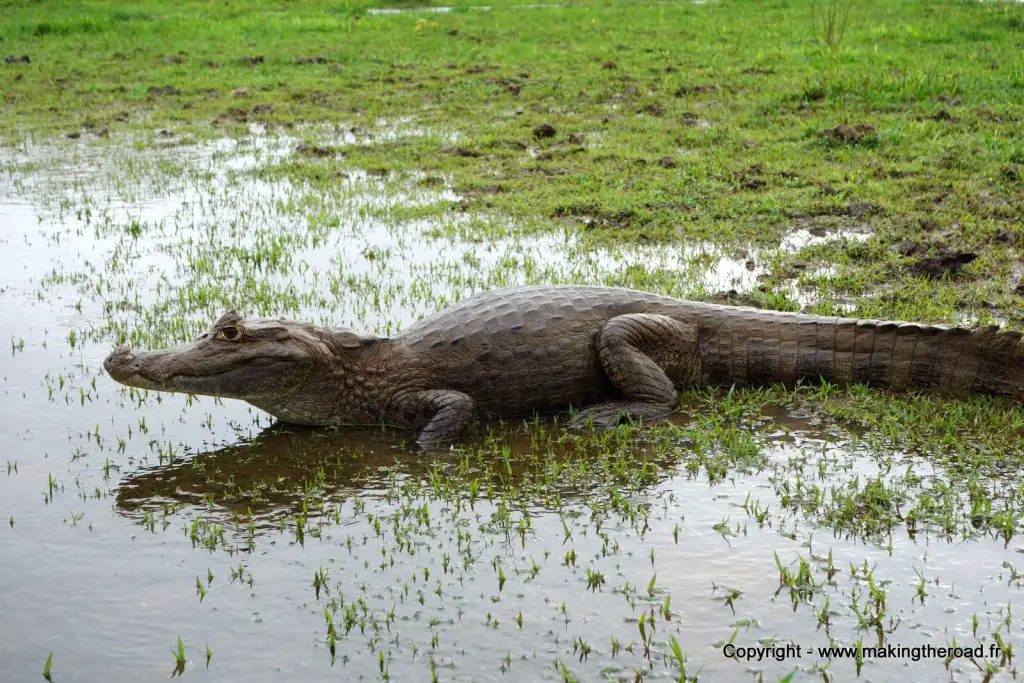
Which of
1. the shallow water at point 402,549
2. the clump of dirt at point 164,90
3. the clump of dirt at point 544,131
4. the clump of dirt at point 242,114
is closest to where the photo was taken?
the shallow water at point 402,549

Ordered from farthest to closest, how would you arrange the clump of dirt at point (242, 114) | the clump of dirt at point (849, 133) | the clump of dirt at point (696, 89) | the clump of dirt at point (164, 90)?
the clump of dirt at point (164, 90), the clump of dirt at point (242, 114), the clump of dirt at point (696, 89), the clump of dirt at point (849, 133)

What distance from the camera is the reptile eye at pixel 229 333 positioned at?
5.45 metres

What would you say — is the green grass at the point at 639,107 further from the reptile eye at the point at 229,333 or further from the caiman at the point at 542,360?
the reptile eye at the point at 229,333

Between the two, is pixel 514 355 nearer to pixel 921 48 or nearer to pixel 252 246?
pixel 252 246

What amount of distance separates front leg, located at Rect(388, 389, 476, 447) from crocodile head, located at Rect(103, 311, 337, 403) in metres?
0.47

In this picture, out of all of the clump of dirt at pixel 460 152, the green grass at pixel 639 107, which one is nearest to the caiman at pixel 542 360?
the green grass at pixel 639 107

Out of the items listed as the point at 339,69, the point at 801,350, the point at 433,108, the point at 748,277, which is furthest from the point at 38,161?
the point at 801,350

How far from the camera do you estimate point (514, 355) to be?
562cm

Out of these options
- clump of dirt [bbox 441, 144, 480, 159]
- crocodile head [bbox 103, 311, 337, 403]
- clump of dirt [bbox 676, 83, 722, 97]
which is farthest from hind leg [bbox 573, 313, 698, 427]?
clump of dirt [bbox 676, 83, 722, 97]

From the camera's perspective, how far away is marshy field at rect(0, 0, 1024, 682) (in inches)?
145

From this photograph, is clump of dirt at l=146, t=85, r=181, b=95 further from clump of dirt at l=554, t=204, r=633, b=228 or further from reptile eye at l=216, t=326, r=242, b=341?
reptile eye at l=216, t=326, r=242, b=341

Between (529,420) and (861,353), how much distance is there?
184cm

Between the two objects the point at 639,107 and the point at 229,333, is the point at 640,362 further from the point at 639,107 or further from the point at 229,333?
the point at 639,107

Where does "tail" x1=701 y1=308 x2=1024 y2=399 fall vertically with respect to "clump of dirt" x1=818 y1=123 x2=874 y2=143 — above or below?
below
